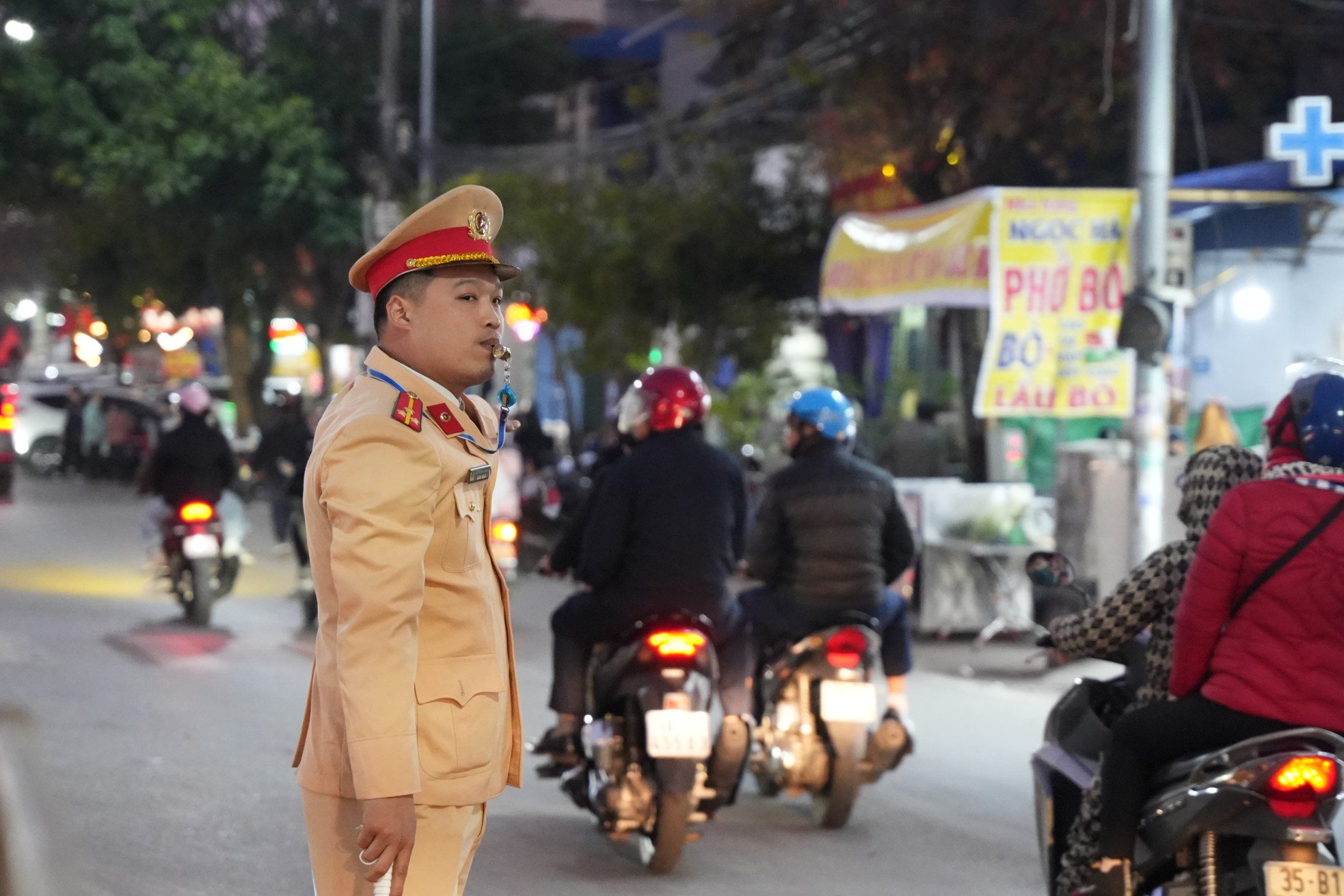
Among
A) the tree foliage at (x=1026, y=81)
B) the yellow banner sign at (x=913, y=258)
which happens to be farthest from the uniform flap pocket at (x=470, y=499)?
the tree foliage at (x=1026, y=81)

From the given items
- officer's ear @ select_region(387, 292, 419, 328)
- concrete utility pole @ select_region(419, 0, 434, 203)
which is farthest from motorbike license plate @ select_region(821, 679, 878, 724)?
concrete utility pole @ select_region(419, 0, 434, 203)

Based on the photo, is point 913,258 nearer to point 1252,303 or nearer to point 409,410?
point 1252,303

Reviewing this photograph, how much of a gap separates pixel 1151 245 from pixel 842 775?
17.7ft

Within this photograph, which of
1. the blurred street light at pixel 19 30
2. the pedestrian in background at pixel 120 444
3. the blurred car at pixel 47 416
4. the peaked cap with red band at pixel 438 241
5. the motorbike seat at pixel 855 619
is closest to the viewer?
the peaked cap with red band at pixel 438 241

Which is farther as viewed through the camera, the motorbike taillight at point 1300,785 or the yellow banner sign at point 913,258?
the yellow banner sign at point 913,258

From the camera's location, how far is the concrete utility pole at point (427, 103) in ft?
88.8

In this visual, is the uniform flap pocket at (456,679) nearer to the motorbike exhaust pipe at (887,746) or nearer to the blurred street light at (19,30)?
the motorbike exhaust pipe at (887,746)

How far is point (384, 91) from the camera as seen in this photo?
26594 millimetres

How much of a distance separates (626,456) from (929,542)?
7.06 metres

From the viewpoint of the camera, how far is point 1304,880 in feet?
13.7

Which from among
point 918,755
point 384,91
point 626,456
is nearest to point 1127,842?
point 626,456

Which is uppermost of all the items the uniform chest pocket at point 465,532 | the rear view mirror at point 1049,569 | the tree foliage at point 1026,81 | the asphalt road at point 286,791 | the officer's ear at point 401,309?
the tree foliage at point 1026,81

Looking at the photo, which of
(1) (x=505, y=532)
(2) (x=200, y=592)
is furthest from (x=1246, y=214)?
(2) (x=200, y=592)

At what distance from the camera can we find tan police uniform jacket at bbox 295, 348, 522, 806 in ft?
9.78
